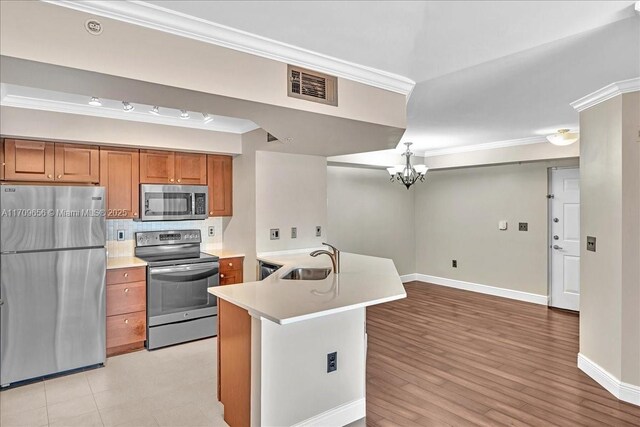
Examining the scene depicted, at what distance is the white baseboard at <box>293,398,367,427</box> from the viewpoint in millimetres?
→ 2404

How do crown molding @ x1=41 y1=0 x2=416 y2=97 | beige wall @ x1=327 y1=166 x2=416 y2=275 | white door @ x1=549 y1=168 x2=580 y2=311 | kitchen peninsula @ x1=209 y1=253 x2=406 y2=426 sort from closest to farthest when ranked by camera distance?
crown molding @ x1=41 y1=0 x2=416 y2=97, kitchen peninsula @ x1=209 y1=253 x2=406 y2=426, white door @ x1=549 y1=168 x2=580 y2=311, beige wall @ x1=327 y1=166 x2=416 y2=275

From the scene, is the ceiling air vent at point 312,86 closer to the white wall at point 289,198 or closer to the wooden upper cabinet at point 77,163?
the white wall at point 289,198

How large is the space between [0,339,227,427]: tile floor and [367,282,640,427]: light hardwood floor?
1294mm

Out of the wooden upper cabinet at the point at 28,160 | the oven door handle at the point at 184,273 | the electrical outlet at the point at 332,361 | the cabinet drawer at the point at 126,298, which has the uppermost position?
the wooden upper cabinet at the point at 28,160

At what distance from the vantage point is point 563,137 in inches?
178

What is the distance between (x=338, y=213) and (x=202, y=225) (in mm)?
2143

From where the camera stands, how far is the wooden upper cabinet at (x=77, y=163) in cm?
361

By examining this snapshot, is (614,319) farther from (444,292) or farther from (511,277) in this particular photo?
(444,292)

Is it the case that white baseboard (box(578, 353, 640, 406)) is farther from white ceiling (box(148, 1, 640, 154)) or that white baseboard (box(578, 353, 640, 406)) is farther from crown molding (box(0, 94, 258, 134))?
crown molding (box(0, 94, 258, 134))

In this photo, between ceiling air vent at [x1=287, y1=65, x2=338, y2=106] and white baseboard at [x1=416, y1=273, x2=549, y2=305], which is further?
white baseboard at [x1=416, y1=273, x2=549, y2=305]

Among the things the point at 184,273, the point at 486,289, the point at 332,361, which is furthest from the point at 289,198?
the point at 486,289

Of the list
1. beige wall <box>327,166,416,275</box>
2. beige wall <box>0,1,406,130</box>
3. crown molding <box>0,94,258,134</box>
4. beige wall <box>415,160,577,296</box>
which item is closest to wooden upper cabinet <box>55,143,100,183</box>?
crown molding <box>0,94,258,134</box>

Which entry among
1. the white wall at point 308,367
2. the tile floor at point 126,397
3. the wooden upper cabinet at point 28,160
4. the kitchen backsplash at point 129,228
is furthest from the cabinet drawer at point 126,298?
the white wall at point 308,367

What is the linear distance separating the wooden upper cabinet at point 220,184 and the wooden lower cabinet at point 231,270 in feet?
1.92
